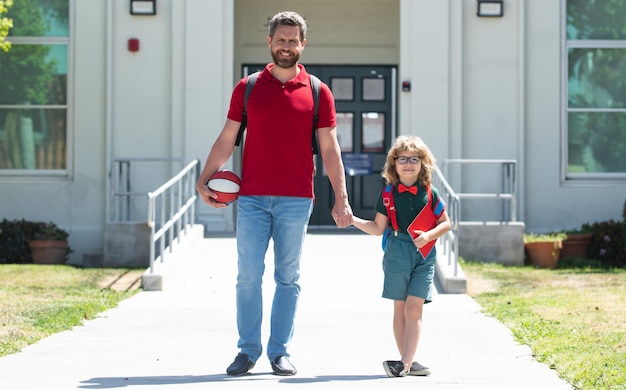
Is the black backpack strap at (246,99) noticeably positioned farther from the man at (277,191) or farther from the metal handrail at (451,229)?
the metal handrail at (451,229)

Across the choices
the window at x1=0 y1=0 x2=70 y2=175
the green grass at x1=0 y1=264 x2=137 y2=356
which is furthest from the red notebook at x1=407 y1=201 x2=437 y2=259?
the window at x1=0 y1=0 x2=70 y2=175

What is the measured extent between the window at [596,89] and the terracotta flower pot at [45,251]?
6740 millimetres

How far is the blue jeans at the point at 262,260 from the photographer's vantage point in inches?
248

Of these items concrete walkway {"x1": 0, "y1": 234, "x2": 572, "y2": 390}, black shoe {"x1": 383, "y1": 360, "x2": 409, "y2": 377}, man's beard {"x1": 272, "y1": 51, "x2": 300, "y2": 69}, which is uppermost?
man's beard {"x1": 272, "y1": 51, "x2": 300, "y2": 69}

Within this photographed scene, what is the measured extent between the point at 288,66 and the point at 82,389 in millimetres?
2072

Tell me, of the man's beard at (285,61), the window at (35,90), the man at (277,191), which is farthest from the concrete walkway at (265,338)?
the window at (35,90)

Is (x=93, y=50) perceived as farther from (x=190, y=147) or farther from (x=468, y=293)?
(x=468, y=293)

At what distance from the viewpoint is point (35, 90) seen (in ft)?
49.4

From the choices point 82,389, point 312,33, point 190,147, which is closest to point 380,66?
point 312,33

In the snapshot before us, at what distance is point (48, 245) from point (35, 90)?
245 cm

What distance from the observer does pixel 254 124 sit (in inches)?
248

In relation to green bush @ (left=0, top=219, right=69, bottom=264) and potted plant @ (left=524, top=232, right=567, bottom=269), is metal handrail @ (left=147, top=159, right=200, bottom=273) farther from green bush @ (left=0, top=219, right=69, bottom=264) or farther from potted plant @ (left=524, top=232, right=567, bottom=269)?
potted plant @ (left=524, top=232, right=567, bottom=269)

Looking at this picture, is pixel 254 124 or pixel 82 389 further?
pixel 254 124

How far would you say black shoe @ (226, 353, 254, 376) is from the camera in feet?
20.6
